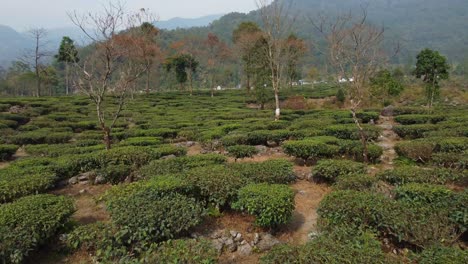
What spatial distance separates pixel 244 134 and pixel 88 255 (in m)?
8.63

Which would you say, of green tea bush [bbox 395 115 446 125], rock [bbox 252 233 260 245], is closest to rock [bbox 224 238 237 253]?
rock [bbox 252 233 260 245]

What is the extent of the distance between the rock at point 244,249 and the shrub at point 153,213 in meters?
0.94

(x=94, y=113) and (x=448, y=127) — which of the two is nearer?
(x=448, y=127)

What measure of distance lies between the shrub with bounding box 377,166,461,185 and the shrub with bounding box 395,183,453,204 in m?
0.78

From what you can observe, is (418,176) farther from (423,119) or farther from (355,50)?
(423,119)

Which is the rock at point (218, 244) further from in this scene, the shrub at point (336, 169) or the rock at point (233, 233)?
the shrub at point (336, 169)

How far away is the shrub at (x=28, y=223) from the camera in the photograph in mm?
4753

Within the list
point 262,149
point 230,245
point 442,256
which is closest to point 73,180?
point 230,245

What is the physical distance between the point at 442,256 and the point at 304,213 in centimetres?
308

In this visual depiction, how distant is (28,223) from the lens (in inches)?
204

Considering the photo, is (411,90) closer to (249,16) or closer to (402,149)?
(402,149)

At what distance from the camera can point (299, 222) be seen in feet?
21.3

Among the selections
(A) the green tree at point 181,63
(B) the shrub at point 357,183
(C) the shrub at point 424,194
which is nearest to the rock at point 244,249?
(B) the shrub at point 357,183

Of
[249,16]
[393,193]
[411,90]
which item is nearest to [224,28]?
[249,16]
